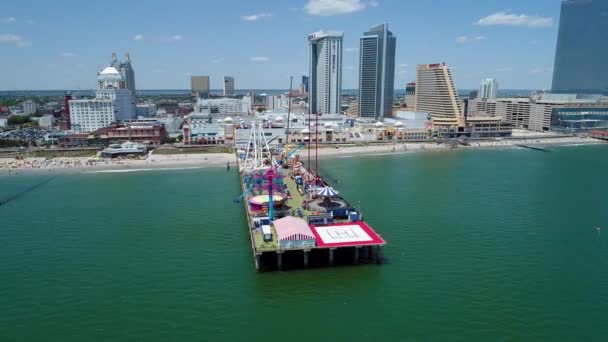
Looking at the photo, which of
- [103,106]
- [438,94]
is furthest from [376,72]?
[103,106]

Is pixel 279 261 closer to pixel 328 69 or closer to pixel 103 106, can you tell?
pixel 103 106

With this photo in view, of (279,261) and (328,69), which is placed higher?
(328,69)

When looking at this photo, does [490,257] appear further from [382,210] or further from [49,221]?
[49,221]

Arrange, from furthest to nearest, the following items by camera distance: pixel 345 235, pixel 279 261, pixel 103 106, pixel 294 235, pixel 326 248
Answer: pixel 103 106 → pixel 345 235 → pixel 326 248 → pixel 294 235 → pixel 279 261

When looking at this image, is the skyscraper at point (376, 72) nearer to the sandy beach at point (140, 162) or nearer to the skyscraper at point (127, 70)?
the sandy beach at point (140, 162)

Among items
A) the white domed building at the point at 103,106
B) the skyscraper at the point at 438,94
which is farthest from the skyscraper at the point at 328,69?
the white domed building at the point at 103,106

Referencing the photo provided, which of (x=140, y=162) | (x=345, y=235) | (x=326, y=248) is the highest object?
(x=140, y=162)
